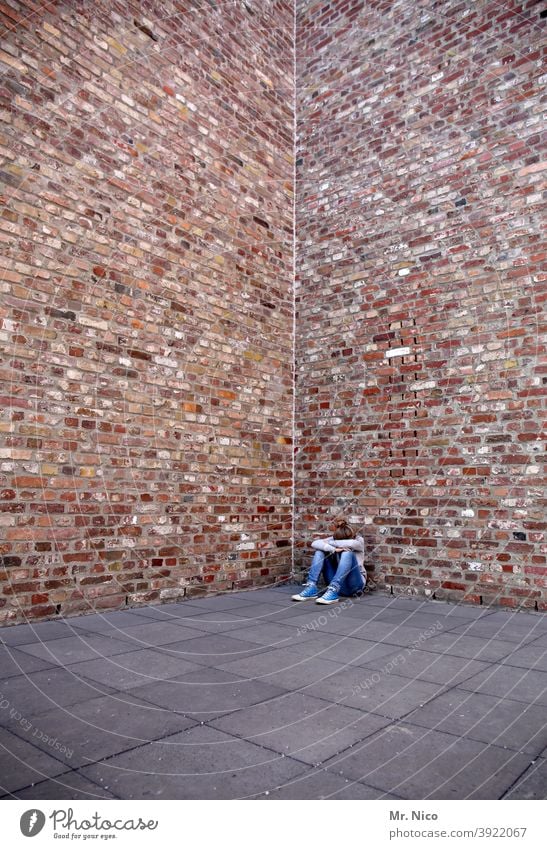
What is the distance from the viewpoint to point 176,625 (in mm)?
3758

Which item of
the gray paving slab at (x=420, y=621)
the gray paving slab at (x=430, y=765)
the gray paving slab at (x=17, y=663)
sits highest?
the gray paving slab at (x=430, y=765)

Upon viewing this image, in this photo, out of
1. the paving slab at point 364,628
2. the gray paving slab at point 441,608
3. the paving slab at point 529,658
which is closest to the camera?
the paving slab at point 529,658

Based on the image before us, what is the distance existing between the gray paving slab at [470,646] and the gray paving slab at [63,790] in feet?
6.85

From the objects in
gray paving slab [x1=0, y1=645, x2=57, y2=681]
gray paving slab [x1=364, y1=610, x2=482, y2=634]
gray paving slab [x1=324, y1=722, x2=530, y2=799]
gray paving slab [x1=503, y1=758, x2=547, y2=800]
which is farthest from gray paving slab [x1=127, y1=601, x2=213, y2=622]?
gray paving slab [x1=503, y1=758, x2=547, y2=800]

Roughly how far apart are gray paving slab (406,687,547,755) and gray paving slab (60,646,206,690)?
3.74 feet

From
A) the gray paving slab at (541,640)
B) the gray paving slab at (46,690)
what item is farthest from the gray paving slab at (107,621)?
the gray paving slab at (541,640)

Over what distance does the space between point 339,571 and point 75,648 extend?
2218 mm

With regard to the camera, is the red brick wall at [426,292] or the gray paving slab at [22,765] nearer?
the gray paving slab at [22,765]

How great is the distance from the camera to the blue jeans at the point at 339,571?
469cm

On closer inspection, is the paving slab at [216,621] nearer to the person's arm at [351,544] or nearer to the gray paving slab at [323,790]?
the person's arm at [351,544]

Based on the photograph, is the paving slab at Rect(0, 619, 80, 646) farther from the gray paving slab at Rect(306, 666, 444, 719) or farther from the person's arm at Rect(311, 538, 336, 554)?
the person's arm at Rect(311, 538, 336, 554)

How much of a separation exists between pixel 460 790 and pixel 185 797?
0.75m

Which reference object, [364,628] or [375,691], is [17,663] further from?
[364,628]

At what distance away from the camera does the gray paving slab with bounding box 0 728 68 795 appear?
1.64 metres
